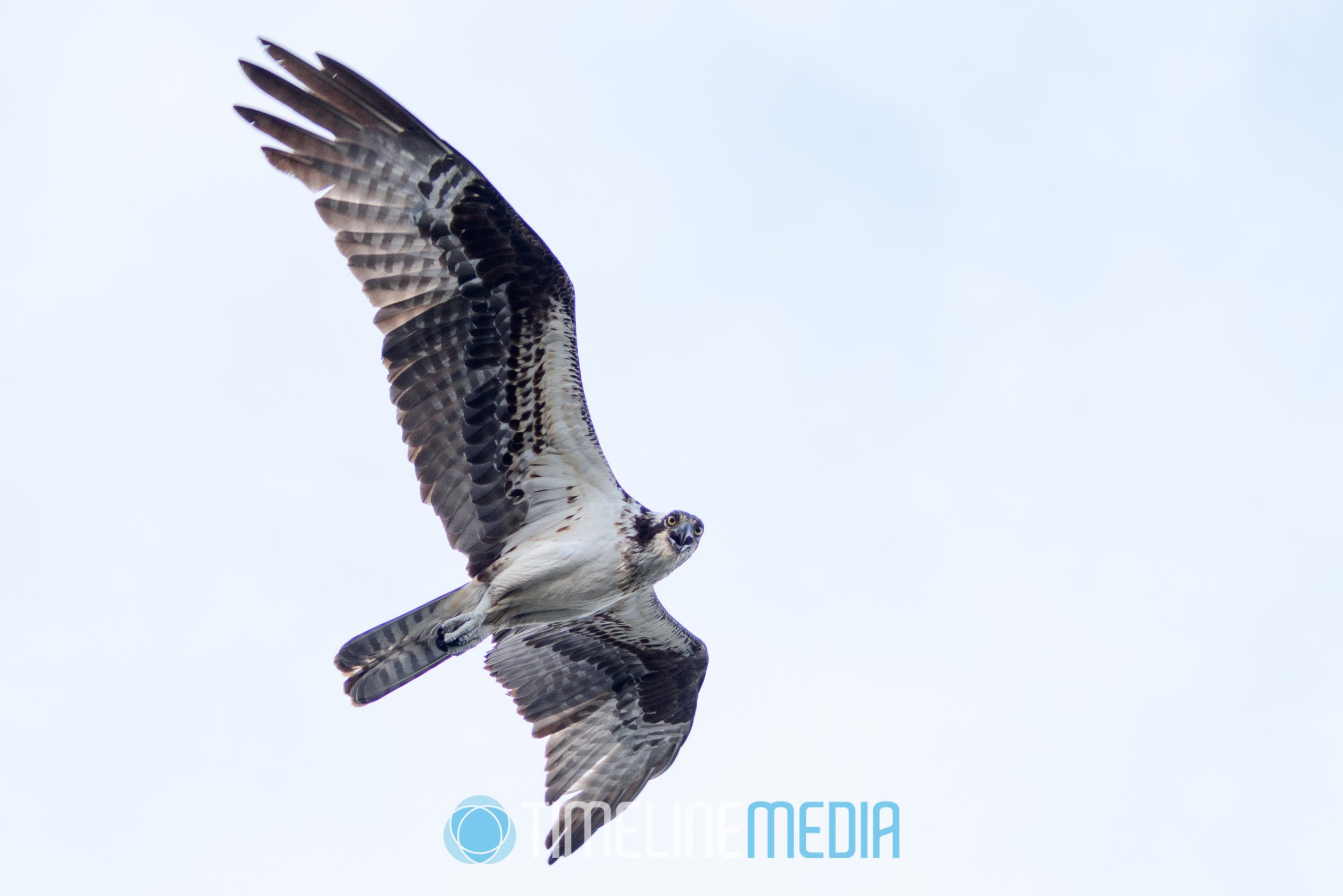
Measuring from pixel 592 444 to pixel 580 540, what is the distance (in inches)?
31.7

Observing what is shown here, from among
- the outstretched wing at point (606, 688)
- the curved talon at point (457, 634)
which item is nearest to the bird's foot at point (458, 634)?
the curved talon at point (457, 634)

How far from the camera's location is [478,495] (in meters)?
13.8

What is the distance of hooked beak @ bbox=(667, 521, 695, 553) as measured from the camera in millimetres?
13789

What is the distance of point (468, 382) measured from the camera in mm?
13273

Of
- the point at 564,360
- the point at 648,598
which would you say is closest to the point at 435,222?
the point at 564,360

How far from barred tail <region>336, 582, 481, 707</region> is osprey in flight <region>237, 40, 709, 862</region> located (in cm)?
1

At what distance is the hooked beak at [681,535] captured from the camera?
13.8 metres

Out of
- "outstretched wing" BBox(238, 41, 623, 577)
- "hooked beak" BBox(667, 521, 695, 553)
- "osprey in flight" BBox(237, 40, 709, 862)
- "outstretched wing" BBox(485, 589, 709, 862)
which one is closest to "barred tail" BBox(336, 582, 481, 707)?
"osprey in flight" BBox(237, 40, 709, 862)

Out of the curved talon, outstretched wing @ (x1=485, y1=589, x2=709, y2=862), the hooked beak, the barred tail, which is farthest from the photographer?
outstretched wing @ (x1=485, y1=589, x2=709, y2=862)

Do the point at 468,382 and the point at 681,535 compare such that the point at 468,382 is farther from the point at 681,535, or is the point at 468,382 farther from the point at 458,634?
the point at 681,535

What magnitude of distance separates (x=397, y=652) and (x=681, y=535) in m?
2.52

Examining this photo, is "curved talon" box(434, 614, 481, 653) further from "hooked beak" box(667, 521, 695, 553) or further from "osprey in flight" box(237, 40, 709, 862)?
"hooked beak" box(667, 521, 695, 553)

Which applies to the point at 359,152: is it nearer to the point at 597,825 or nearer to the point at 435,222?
the point at 435,222

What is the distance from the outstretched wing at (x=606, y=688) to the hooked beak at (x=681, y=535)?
6.36 ft
